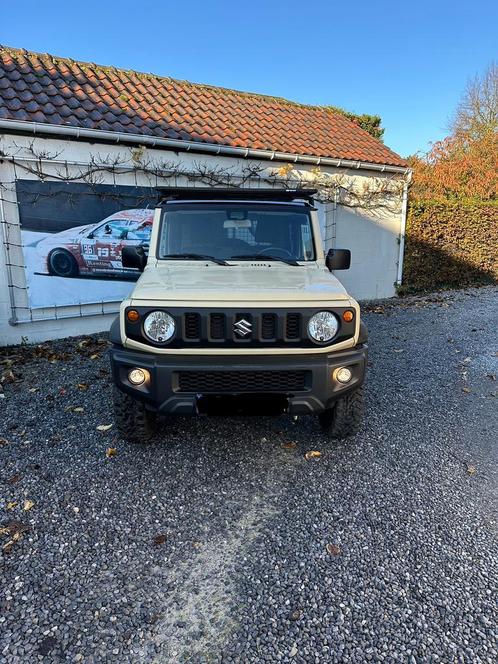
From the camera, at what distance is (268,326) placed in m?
3.01

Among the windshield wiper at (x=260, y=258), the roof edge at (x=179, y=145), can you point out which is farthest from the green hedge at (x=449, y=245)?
the windshield wiper at (x=260, y=258)

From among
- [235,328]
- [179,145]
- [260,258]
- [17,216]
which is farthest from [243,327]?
[179,145]

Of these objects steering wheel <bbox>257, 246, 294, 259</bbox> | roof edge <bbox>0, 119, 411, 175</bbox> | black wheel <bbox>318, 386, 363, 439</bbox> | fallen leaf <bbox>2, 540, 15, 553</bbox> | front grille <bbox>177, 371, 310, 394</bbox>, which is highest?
roof edge <bbox>0, 119, 411, 175</bbox>

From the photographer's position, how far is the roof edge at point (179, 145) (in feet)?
21.5

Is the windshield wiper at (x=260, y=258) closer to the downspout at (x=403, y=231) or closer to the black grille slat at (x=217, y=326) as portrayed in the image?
the black grille slat at (x=217, y=326)

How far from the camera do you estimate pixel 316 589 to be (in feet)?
7.18

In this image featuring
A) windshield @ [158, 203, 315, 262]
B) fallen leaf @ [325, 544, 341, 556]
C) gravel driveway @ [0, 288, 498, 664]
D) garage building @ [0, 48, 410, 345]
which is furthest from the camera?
garage building @ [0, 48, 410, 345]

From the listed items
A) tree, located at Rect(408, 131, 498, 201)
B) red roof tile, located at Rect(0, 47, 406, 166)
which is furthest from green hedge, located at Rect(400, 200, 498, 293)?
tree, located at Rect(408, 131, 498, 201)

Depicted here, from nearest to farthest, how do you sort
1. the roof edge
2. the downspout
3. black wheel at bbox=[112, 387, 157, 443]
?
black wheel at bbox=[112, 387, 157, 443] < the roof edge < the downspout

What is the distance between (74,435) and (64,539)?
1.38 m

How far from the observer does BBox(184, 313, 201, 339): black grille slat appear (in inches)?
116

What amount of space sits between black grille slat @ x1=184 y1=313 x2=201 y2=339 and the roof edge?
17.5 feet

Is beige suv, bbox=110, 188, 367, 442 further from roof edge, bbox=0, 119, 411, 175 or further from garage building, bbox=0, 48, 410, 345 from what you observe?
roof edge, bbox=0, 119, 411, 175

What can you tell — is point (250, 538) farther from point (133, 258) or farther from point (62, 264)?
point (62, 264)
